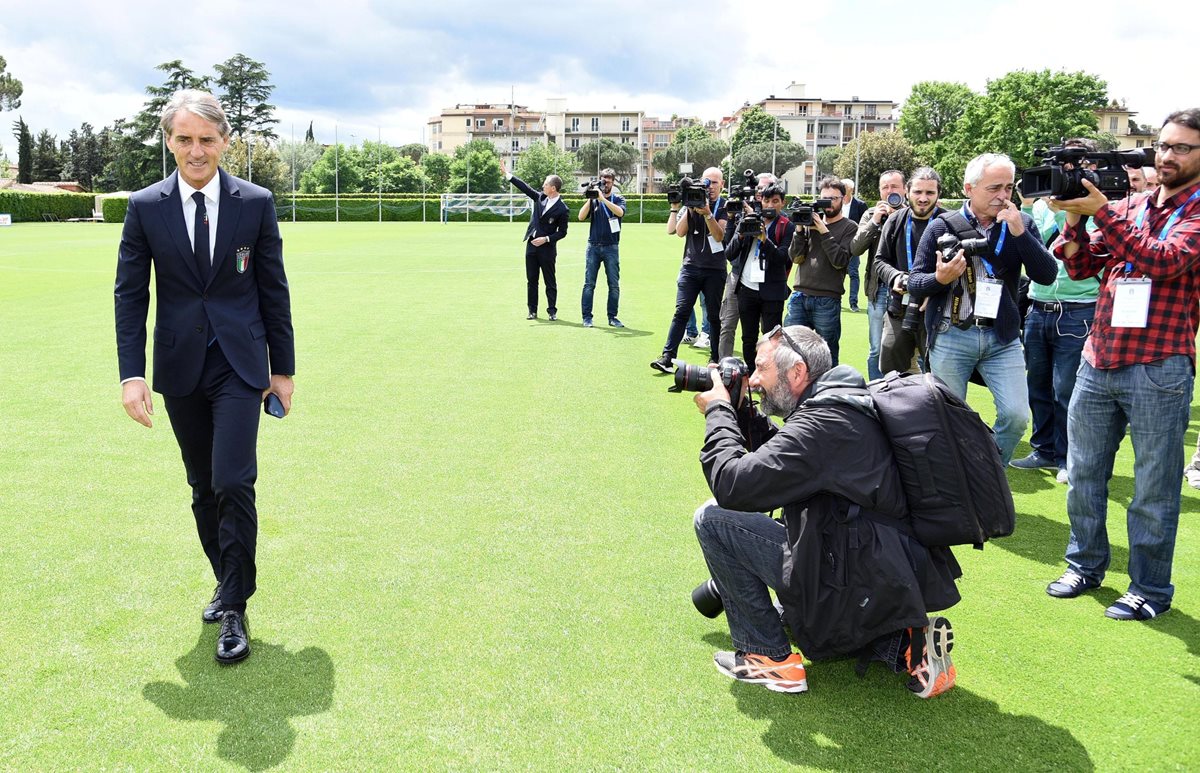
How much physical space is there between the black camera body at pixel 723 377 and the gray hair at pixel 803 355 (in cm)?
25

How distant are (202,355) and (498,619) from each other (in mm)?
1638

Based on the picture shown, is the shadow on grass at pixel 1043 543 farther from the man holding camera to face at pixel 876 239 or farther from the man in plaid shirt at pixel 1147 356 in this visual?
the man holding camera to face at pixel 876 239

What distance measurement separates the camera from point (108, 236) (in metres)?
34.8

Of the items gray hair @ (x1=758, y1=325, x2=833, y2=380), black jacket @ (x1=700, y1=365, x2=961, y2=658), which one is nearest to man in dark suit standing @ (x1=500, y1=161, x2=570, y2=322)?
gray hair @ (x1=758, y1=325, x2=833, y2=380)

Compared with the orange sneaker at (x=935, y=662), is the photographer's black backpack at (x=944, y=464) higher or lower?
higher

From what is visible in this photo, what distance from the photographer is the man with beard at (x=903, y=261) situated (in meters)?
6.20

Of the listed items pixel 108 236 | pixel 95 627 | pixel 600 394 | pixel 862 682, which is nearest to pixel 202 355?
pixel 95 627

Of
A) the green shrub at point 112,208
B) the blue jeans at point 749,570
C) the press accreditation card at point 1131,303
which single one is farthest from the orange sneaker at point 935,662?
the green shrub at point 112,208

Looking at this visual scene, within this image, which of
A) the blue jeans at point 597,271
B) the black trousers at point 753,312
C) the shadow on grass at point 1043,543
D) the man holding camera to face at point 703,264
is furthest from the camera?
the blue jeans at point 597,271

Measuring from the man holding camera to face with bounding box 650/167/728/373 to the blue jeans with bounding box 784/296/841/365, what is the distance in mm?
1196

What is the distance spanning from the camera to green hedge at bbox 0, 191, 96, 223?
5241 centimetres

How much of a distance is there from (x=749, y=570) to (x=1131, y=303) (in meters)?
2.07

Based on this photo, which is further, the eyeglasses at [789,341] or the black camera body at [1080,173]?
the black camera body at [1080,173]

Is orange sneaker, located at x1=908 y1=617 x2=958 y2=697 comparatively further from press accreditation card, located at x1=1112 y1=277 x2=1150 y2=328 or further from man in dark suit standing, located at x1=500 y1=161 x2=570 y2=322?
man in dark suit standing, located at x1=500 y1=161 x2=570 y2=322
